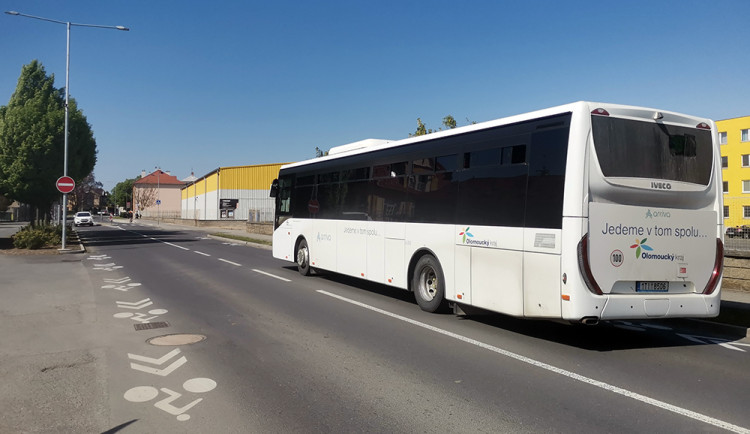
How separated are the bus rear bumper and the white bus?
2cm

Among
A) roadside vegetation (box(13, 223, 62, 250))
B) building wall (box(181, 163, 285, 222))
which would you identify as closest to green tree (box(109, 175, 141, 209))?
building wall (box(181, 163, 285, 222))

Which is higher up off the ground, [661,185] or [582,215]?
[661,185]

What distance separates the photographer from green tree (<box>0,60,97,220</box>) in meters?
27.7

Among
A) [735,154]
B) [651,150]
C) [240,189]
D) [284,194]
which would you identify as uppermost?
[735,154]

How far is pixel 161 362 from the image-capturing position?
5.98 m

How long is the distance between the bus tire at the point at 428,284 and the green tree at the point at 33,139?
87.0 ft

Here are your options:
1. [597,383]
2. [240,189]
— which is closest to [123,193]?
[240,189]

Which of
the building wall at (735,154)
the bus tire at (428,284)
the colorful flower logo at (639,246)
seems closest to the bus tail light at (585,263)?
the colorful flower logo at (639,246)

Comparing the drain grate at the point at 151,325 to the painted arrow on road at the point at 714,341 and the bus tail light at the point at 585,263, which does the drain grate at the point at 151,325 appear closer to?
the bus tail light at the point at 585,263

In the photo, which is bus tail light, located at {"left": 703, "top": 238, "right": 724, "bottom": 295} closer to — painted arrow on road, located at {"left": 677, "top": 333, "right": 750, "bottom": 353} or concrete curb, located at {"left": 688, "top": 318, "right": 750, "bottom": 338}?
painted arrow on road, located at {"left": 677, "top": 333, "right": 750, "bottom": 353}

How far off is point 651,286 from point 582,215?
1.43 metres

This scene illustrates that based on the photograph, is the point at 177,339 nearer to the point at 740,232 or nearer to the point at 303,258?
the point at 303,258

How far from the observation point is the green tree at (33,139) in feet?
90.8

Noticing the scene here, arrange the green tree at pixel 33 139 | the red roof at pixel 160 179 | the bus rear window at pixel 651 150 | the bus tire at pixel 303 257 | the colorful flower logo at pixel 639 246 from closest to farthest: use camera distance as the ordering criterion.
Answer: the bus rear window at pixel 651 150, the colorful flower logo at pixel 639 246, the bus tire at pixel 303 257, the green tree at pixel 33 139, the red roof at pixel 160 179
